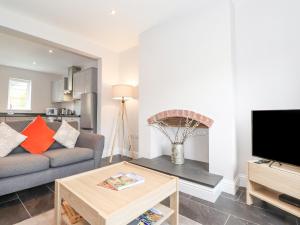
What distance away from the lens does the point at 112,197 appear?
120 cm

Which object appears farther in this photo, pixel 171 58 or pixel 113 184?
pixel 171 58

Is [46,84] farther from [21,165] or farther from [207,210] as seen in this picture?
[207,210]

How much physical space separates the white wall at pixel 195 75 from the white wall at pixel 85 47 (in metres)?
1.12

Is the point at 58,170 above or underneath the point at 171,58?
underneath

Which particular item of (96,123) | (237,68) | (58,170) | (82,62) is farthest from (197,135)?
(82,62)

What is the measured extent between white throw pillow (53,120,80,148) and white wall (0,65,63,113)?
162 inches

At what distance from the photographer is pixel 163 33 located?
9.68 feet

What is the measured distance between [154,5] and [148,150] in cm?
241

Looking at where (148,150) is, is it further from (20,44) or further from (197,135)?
(20,44)

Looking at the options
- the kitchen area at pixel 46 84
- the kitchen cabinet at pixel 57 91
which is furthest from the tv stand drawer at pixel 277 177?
the kitchen cabinet at pixel 57 91

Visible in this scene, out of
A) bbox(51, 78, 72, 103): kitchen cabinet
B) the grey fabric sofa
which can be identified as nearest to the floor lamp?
the grey fabric sofa

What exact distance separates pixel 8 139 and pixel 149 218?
213cm

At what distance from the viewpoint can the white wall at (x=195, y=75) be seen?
2.22m

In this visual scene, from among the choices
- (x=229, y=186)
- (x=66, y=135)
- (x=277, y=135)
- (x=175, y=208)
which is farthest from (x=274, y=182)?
(x=66, y=135)
